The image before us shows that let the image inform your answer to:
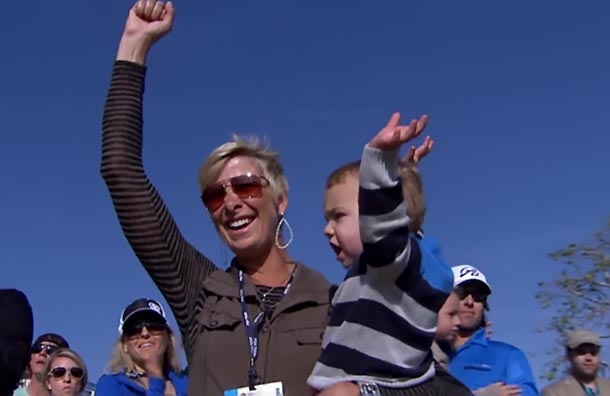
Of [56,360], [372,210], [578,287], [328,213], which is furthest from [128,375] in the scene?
[578,287]

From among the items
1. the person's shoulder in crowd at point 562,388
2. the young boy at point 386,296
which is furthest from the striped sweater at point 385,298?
the person's shoulder in crowd at point 562,388

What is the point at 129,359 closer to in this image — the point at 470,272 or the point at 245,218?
the point at 470,272

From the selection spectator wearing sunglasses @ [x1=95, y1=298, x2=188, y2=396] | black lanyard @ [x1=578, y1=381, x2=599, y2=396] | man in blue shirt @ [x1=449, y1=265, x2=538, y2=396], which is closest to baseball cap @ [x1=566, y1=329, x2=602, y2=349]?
black lanyard @ [x1=578, y1=381, x2=599, y2=396]

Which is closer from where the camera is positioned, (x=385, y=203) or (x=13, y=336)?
(x=385, y=203)

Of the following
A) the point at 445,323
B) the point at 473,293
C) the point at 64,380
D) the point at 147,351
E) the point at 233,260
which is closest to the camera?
the point at 233,260

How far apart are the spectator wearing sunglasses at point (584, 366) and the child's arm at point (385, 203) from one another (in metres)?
5.42

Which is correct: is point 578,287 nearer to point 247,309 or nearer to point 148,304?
point 148,304

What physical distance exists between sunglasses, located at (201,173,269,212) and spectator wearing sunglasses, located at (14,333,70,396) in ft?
13.0

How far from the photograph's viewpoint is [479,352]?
18.8ft

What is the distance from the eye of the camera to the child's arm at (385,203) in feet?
9.06

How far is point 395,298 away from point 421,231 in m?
0.43

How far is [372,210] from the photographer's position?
109 inches

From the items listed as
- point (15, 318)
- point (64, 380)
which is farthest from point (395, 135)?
point (64, 380)

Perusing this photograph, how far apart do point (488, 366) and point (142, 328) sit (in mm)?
2067
